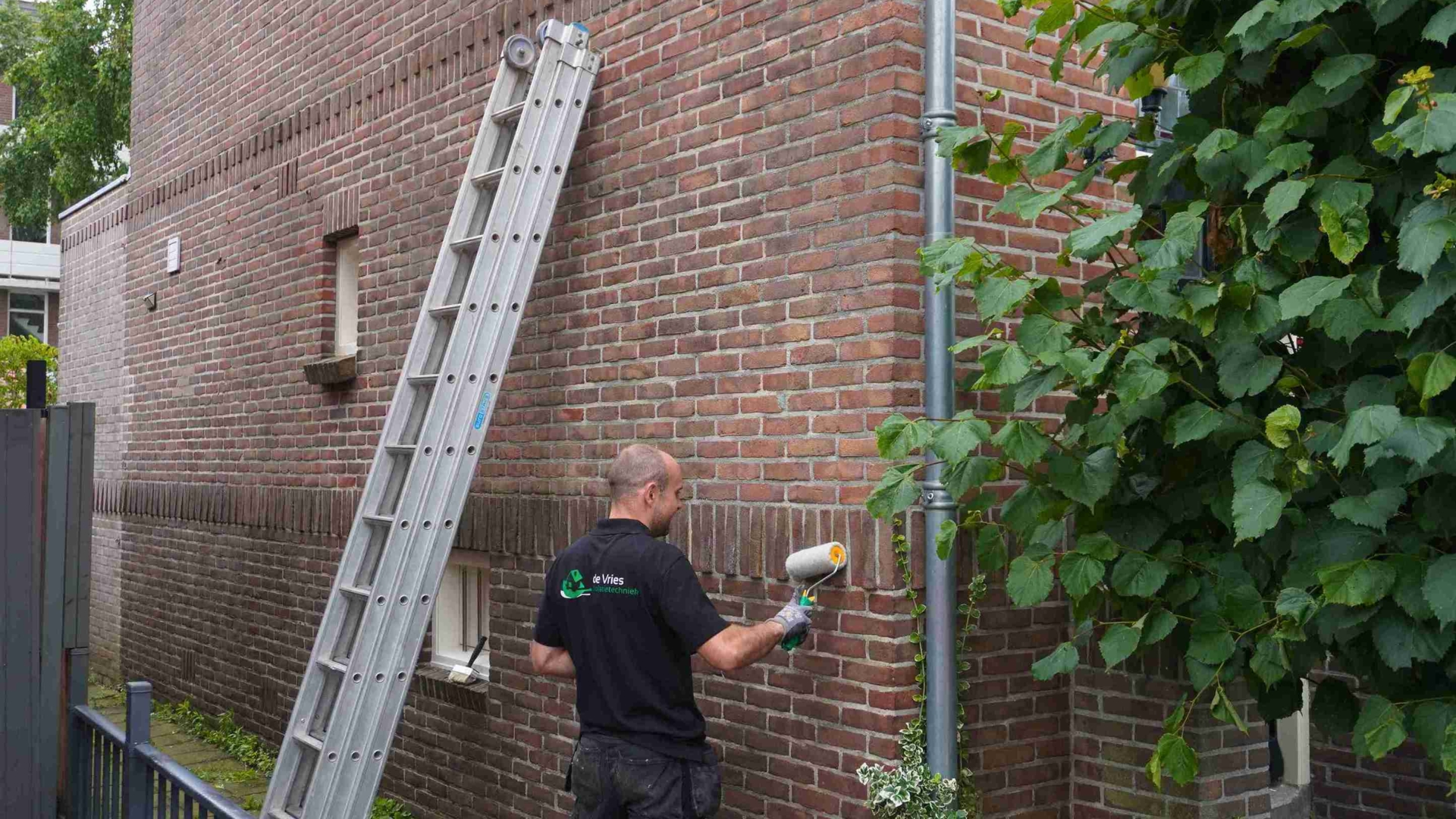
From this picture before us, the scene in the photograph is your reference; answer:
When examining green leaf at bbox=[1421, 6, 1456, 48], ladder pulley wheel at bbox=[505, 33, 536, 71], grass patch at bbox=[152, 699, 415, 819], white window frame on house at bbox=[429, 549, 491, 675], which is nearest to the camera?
green leaf at bbox=[1421, 6, 1456, 48]

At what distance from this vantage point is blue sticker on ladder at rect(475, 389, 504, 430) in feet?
18.2

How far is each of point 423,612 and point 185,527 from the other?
560 centimetres

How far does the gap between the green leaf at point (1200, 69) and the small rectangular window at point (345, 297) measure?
591 centimetres

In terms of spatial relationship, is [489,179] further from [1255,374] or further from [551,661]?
[1255,374]

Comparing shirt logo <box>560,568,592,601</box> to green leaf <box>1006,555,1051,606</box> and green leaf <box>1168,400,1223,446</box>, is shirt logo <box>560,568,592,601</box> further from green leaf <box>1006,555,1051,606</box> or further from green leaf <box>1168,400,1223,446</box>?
green leaf <box>1168,400,1223,446</box>

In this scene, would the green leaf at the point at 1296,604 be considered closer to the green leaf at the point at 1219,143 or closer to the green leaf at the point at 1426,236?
the green leaf at the point at 1426,236

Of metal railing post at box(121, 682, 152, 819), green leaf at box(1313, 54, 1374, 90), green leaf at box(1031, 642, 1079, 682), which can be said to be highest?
green leaf at box(1313, 54, 1374, 90)

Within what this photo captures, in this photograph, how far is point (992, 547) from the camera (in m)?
4.07

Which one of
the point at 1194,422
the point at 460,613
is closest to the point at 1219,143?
the point at 1194,422

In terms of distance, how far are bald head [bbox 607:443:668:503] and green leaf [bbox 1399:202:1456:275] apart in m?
2.36

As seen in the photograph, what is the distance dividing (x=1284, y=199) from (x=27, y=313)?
39075mm

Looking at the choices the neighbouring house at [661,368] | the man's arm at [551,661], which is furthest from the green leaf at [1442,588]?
the man's arm at [551,661]

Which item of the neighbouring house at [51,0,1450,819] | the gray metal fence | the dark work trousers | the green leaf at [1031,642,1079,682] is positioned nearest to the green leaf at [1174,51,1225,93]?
the neighbouring house at [51,0,1450,819]

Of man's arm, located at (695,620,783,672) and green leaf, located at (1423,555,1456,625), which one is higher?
green leaf, located at (1423,555,1456,625)
